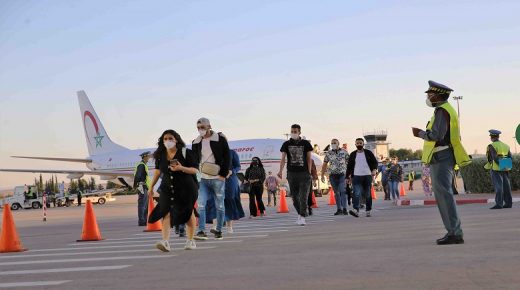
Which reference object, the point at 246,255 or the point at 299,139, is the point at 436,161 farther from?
the point at 299,139

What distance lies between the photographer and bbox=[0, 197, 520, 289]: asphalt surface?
21.7 ft

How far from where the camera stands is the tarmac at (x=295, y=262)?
6.61 metres

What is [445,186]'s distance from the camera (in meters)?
9.45

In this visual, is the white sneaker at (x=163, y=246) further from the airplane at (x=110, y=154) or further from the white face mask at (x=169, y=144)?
the airplane at (x=110, y=154)

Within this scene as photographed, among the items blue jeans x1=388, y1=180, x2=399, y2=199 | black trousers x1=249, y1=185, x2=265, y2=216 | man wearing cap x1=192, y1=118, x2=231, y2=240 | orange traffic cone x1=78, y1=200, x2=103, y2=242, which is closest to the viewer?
man wearing cap x1=192, y1=118, x2=231, y2=240

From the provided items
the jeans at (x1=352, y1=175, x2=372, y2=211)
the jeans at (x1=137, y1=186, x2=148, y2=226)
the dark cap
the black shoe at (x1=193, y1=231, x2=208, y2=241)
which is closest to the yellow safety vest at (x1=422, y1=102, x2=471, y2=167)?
the dark cap

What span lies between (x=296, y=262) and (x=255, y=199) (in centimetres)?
1347

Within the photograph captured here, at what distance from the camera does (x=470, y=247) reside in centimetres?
881

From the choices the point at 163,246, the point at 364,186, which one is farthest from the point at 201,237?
the point at 364,186

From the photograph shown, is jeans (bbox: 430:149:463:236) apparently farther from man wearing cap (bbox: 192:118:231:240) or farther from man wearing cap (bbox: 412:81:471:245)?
man wearing cap (bbox: 192:118:231:240)

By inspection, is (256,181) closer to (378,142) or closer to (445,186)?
(445,186)

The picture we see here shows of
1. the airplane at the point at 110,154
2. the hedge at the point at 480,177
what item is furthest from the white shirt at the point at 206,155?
the airplane at the point at 110,154

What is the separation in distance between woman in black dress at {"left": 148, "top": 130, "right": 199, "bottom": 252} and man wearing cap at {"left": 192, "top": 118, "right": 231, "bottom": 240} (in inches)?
60.3

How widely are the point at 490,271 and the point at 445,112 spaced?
3.17m
